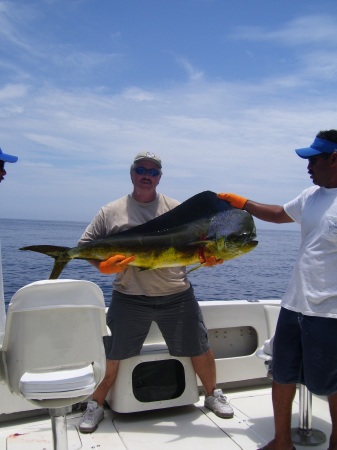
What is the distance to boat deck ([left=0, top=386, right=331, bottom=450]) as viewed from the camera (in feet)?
8.59

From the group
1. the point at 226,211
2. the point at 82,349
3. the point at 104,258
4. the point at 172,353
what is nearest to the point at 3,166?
the point at 104,258

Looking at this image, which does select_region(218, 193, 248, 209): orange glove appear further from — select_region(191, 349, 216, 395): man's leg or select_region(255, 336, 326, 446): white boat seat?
select_region(191, 349, 216, 395): man's leg

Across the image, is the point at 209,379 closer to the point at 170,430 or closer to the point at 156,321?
the point at 170,430

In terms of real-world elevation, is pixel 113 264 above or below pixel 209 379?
above

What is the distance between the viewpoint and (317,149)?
2.25 m

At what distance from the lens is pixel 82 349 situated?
1.77m

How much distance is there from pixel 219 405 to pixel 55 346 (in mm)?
1618

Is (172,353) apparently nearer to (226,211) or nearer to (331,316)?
(226,211)

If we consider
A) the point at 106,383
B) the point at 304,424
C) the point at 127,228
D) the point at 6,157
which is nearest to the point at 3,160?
the point at 6,157

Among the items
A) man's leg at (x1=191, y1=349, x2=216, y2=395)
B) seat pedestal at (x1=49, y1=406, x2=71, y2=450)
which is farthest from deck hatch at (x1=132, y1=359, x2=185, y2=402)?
seat pedestal at (x1=49, y1=406, x2=71, y2=450)

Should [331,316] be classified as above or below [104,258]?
below

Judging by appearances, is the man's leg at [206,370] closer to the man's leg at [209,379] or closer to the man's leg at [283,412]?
the man's leg at [209,379]

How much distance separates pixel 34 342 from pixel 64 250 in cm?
92

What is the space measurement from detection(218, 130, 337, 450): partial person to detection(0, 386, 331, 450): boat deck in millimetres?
360
